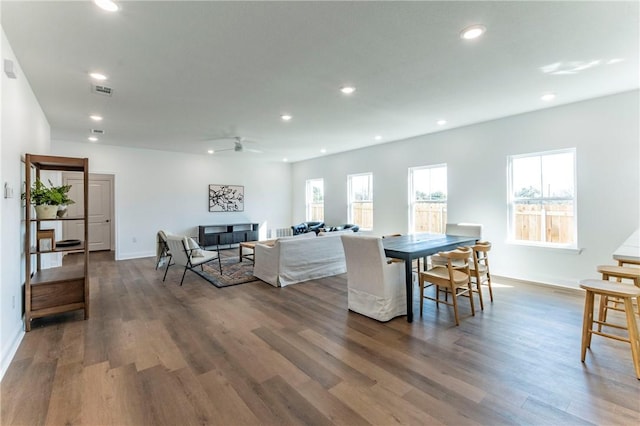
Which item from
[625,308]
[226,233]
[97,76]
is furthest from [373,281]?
[226,233]

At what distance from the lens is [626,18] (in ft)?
7.41

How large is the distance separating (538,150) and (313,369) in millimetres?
4721

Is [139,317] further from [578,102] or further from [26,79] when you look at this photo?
[578,102]

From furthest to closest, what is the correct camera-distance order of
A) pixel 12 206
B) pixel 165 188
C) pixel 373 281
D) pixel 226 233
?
pixel 226 233 < pixel 165 188 < pixel 373 281 < pixel 12 206

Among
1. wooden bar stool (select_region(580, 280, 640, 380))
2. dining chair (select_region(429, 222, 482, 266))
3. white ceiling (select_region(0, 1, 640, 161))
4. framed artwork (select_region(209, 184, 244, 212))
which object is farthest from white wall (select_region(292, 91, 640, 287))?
framed artwork (select_region(209, 184, 244, 212))

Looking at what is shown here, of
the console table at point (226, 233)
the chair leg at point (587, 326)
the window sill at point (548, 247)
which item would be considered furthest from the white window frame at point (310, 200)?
the chair leg at point (587, 326)

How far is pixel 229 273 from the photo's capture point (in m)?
5.37

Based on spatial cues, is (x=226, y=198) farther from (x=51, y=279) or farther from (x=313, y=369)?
(x=313, y=369)

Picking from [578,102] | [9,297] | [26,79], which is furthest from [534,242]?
[26,79]

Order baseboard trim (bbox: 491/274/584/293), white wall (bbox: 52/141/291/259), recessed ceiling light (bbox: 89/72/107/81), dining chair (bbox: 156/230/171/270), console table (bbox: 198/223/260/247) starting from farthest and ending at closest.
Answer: console table (bbox: 198/223/260/247), white wall (bbox: 52/141/291/259), dining chair (bbox: 156/230/171/270), baseboard trim (bbox: 491/274/584/293), recessed ceiling light (bbox: 89/72/107/81)

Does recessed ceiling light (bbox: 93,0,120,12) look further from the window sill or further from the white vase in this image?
the window sill

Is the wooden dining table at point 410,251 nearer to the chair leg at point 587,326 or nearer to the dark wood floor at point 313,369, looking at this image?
the dark wood floor at point 313,369

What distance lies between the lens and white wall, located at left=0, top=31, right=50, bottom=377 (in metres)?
2.41

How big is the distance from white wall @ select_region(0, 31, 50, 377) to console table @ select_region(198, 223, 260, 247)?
15.5ft
